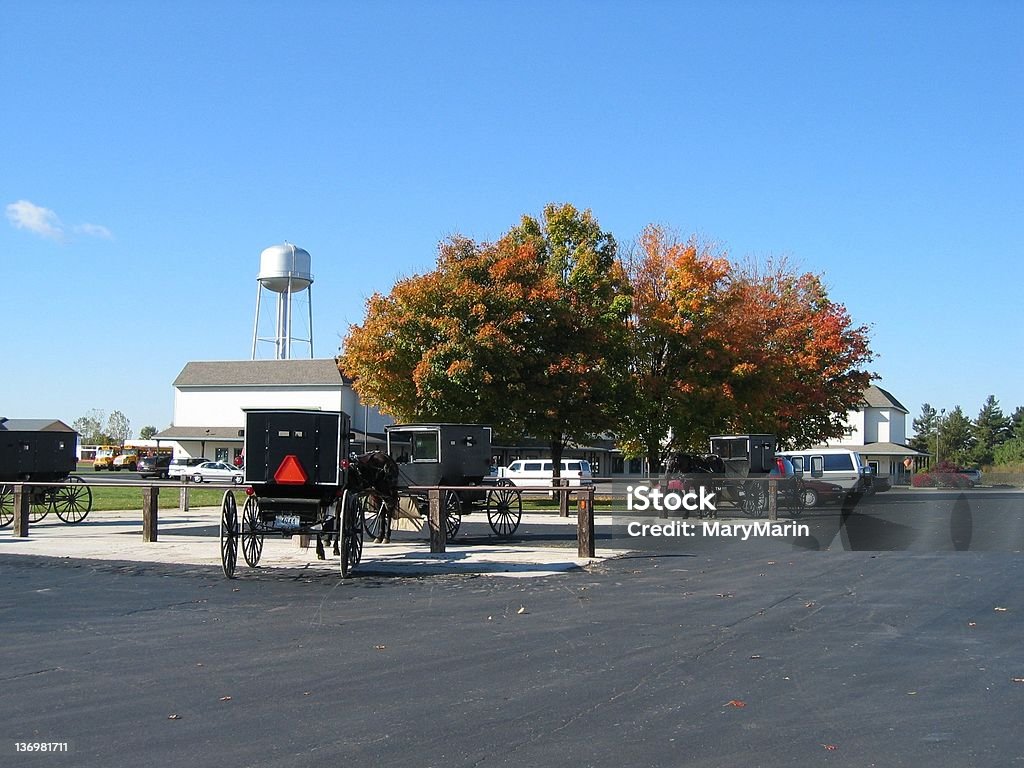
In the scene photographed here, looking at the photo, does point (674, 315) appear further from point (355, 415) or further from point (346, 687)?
point (355, 415)

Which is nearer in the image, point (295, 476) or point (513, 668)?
point (513, 668)

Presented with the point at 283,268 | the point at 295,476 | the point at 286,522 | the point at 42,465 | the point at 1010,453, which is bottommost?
the point at 286,522

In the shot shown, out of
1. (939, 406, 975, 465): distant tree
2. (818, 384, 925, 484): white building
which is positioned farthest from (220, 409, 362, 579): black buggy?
(939, 406, 975, 465): distant tree

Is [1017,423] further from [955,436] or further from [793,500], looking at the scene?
[793,500]

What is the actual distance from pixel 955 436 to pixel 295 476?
97042mm

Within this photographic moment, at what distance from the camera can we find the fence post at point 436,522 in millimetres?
18344

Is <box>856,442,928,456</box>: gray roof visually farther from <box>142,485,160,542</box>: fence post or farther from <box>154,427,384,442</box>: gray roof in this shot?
<box>142,485,160,542</box>: fence post

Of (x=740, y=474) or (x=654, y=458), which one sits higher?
(x=654, y=458)

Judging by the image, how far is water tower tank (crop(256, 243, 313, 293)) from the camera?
74000 mm

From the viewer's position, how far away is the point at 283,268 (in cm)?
7406

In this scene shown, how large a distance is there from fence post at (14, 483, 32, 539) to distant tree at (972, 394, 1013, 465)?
93239 mm

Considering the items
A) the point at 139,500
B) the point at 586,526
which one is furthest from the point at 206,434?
the point at 586,526

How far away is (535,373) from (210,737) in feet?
94.2

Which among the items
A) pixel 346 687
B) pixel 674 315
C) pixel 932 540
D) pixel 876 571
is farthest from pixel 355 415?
pixel 346 687
